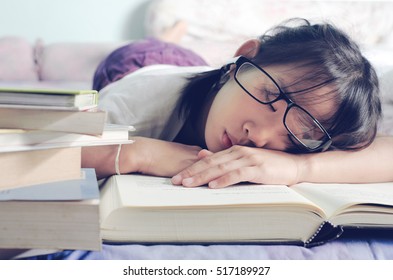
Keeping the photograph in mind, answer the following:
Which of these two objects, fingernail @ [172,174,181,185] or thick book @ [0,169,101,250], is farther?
fingernail @ [172,174,181,185]

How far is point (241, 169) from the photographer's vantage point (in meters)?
0.68

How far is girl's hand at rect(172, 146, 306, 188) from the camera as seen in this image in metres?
0.66

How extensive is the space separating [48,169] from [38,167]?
0.01m

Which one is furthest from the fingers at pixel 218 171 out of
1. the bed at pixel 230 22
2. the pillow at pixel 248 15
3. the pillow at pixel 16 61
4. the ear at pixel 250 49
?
the pillow at pixel 248 15

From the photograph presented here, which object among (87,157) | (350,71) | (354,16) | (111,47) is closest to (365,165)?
(350,71)

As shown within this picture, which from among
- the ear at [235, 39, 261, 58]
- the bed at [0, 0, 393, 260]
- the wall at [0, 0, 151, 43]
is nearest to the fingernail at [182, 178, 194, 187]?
the ear at [235, 39, 261, 58]

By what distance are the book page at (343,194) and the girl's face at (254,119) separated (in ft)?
0.30

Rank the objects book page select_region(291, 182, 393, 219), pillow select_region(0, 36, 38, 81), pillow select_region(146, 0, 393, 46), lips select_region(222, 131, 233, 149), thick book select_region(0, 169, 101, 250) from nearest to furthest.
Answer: thick book select_region(0, 169, 101, 250)
book page select_region(291, 182, 393, 219)
lips select_region(222, 131, 233, 149)
pillow select_region(0, 36, 38, 81)
pillow select_region(146, 0, 393, 46)

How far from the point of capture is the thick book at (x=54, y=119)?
0.52 m

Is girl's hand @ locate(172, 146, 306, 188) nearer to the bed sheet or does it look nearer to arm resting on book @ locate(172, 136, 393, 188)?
arm resting on book @ locate(172, 136, 393, 188)

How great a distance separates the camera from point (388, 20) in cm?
243

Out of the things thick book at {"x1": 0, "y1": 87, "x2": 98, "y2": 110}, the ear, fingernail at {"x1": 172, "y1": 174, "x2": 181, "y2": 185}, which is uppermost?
thick book at {"x1": 0, "y1": 87, "x2": 98, "y2": 110}

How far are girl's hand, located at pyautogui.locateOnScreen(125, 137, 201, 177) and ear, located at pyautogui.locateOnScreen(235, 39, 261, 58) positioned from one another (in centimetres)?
27

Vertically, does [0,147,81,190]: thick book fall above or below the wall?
above
